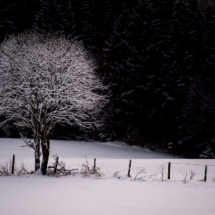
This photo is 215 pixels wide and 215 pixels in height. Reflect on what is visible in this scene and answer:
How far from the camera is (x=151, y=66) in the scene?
1489 inches

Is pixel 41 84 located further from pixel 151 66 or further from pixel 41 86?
pixel 151 66

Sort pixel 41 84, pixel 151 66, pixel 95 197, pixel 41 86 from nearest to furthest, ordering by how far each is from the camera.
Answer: pixel 95 197
pixel 41 84
pixel 41 86
pixel 151 66

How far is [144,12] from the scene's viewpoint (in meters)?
40.0

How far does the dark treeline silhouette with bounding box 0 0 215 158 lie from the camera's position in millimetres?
34625

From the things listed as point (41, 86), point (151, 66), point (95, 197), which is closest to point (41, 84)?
point (41, 86)

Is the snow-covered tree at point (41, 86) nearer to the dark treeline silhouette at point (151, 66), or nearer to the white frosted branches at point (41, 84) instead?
the white frosted branches at point (41, 84)

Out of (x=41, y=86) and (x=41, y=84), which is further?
(x=41, y=86)

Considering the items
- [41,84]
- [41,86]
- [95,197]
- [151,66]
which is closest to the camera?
[95,197]

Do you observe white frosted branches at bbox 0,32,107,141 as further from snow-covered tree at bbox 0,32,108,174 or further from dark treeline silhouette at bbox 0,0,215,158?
dark treeline silhouette at bbox 0,0,215,158

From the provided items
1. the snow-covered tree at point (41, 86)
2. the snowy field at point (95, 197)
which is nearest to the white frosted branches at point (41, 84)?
the snow-covered tree at point (41, 86)

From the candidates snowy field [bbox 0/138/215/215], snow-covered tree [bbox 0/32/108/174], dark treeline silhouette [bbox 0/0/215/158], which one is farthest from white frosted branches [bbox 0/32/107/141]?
dark treeline silhouette [bbox 0/0/215/158]

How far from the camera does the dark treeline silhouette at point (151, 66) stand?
3462 centimetres

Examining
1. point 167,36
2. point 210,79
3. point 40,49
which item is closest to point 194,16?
point 167,36

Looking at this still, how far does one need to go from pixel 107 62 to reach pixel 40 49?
23053 mm
